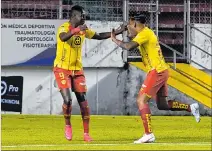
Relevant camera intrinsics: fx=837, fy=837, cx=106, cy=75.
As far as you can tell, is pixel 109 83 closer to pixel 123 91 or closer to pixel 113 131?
pixel 123 91

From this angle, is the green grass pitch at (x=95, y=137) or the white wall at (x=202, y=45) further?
the white wall at (x=202, y=45)

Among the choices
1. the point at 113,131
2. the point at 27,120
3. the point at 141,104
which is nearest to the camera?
the point at 141,104

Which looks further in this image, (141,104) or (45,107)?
(45,107)

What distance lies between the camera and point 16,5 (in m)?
26.5

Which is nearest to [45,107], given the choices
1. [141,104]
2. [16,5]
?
[16,5]

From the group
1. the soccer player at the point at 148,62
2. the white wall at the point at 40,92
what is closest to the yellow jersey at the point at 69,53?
the soccer player at the point at 148,62

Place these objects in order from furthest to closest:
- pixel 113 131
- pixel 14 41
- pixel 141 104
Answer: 1. pixel 14 41
2. pixel 113 131
3. pixel 141 104

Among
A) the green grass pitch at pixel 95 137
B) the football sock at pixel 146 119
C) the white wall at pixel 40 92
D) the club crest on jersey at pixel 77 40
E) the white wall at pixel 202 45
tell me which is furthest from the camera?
the white wall at pixel 202 45

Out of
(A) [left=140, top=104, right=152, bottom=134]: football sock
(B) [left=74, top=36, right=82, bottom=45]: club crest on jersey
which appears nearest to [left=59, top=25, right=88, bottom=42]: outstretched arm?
(B) [left=74, top=36, right=82, bottom=45]: club crest on jersey

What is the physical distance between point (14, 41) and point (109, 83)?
3.20m

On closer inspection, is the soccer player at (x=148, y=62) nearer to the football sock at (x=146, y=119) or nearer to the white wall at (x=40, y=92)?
the football sock at (x=146, y=119)

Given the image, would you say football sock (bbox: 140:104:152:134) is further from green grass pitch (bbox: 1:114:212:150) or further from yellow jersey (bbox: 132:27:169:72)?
yellow jersey (bbox: 132:27:169:72)

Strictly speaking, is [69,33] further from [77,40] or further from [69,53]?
[69,53]

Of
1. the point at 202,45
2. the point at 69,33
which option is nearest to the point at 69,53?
the point at 69,33
